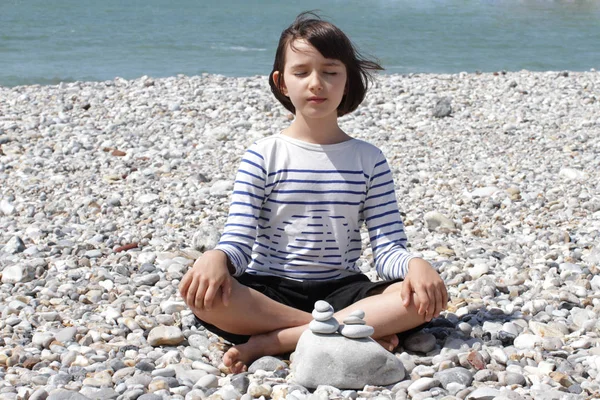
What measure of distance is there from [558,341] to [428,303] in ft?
1.88

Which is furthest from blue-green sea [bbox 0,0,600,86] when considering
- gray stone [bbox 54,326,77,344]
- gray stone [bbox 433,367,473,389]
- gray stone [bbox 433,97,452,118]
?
gray stone [bbox 433,367,473,389]

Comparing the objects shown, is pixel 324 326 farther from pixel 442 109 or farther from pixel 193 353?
pixel 442 109

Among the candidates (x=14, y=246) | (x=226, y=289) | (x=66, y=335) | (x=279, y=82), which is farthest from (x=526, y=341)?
(x=14, y=246)

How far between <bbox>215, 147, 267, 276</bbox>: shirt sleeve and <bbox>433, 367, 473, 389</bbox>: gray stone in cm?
86

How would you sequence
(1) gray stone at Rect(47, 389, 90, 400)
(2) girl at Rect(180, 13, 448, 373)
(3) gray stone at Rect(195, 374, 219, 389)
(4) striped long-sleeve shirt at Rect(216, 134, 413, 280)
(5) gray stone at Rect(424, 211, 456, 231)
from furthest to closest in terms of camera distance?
(5) gray stone at Rect(424, 211, 456, 231), (4) striped long-sleeve shirt at Rect(216, 134, 413, 280), (2) girl at Rect(180, 13, 448, 373), (3) gray stone at Rect(195, 374, 219, 389), (1) gray stone at Rect(47, 389, 90, 400)

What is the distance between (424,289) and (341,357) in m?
0.43

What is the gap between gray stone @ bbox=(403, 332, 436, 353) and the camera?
10.3 ft

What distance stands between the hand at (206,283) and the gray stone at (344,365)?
38cm

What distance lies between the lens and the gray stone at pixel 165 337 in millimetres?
3285

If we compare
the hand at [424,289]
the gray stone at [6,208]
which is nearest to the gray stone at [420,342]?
the hand at [424,289]

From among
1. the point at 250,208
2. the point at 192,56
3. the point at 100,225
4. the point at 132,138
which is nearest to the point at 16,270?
the point at 100,225

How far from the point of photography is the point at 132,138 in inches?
314

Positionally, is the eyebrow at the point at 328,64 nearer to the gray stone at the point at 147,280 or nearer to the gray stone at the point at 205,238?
the gray stone at the point at 147,280

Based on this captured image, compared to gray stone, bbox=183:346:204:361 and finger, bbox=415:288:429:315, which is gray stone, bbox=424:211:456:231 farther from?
gray stone, bbox=183:346:204:361
